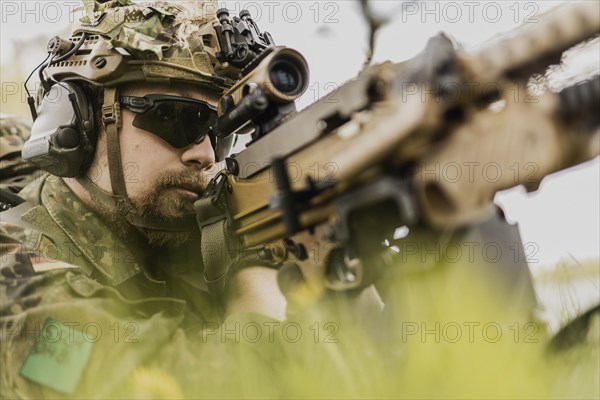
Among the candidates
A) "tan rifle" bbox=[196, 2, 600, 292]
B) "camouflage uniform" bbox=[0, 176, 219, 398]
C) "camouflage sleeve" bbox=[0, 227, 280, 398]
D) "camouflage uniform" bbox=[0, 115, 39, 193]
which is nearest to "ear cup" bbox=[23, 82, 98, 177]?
"camouflage uniform" bbox=[0, 176, 219, 398]

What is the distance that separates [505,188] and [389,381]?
61cm

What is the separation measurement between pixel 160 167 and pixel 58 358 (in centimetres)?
97

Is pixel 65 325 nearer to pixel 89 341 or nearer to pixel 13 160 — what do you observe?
pixel 89 341

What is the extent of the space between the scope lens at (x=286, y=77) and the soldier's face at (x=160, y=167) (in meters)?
0.76

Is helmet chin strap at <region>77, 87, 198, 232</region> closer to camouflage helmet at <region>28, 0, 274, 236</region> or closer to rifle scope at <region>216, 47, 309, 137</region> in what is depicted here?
camouflage helmet at <region>28, 0, 274, 236</region>

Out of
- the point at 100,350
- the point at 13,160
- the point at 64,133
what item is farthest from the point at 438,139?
the point at 13,160

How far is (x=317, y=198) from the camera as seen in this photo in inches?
66.7

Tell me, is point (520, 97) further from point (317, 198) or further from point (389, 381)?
point (389, 381)

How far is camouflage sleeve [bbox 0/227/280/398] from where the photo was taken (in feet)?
6.40

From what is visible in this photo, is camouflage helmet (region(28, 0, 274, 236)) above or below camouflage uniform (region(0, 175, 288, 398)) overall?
above

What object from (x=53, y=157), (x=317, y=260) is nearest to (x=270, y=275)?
(x=317, y=260)

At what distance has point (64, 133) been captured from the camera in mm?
2711

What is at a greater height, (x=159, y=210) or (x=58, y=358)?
(x=159, y=210)

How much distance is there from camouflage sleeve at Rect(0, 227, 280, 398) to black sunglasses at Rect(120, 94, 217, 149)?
82cm
